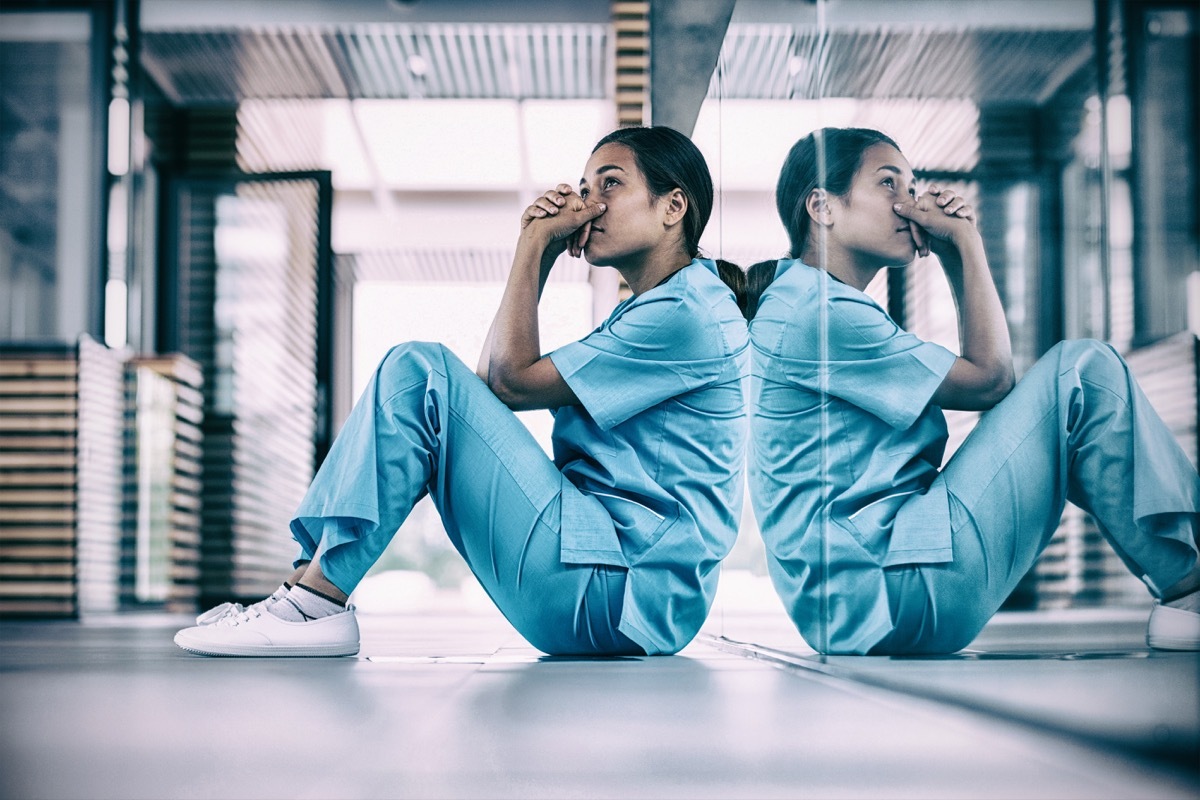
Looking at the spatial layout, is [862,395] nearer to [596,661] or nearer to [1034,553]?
[1034,553]

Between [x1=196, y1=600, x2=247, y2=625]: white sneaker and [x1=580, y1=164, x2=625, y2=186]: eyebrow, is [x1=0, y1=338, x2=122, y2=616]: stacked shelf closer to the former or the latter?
[x1=196, y1=600, x2=247, y2=625]: white sneaker

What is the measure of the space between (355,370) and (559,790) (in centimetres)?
874

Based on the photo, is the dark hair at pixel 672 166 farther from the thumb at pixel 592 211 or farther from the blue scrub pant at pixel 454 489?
the blue scrub pant at pixel 454 489

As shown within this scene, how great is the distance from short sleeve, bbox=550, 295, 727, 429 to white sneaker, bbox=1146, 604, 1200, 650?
103 centimetres

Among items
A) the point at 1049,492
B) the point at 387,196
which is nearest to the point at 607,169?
the point at 1049,492

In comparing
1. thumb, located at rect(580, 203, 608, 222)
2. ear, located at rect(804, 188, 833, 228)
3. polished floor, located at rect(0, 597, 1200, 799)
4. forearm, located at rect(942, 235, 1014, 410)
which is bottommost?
polished floor, located at rect(0, 597, 1200, 799)

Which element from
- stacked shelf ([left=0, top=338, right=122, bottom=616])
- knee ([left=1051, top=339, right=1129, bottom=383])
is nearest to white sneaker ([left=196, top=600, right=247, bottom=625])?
knee ([left=1051, top=339, right=1129, bottom=383])

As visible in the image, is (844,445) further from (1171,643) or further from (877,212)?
(1171,643)

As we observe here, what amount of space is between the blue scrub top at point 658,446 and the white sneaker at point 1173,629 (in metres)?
0.99

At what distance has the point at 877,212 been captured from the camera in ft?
5.65

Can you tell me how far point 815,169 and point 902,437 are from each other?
523 millimetres

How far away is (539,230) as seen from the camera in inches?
83.0

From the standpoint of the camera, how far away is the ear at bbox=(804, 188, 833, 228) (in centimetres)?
190

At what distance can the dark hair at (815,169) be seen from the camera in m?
1.77
